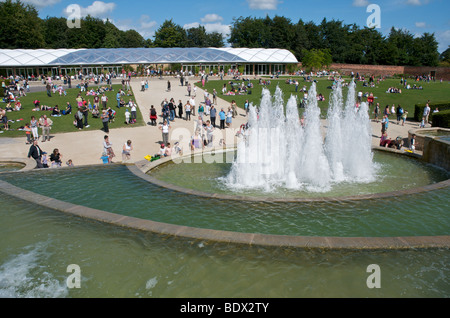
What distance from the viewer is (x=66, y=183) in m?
10.5

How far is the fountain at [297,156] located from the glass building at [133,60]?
42107 millimetres

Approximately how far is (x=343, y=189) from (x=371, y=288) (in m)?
Result: 6.04

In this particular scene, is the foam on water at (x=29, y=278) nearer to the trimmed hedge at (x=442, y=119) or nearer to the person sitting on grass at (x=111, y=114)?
the person sitting on grass at (x=111, y=114)

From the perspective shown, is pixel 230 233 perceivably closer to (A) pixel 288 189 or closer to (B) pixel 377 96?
(A) pixel 288 189

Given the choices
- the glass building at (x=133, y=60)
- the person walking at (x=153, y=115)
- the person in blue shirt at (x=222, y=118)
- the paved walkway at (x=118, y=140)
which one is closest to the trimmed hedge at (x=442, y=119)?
the paved walkway at (x=118, y=140)

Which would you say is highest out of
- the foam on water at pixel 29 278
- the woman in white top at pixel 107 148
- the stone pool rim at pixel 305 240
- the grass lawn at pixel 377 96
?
the grass lawn at pixel 377 96

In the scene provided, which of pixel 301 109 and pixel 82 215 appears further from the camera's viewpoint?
pixel 301 109

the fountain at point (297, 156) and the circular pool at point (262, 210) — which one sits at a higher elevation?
the fountain at point (297, 156)

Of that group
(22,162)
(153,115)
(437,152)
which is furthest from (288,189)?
(153,115)

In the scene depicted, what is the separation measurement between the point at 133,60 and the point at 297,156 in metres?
45.6

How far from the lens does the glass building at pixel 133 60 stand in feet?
164
